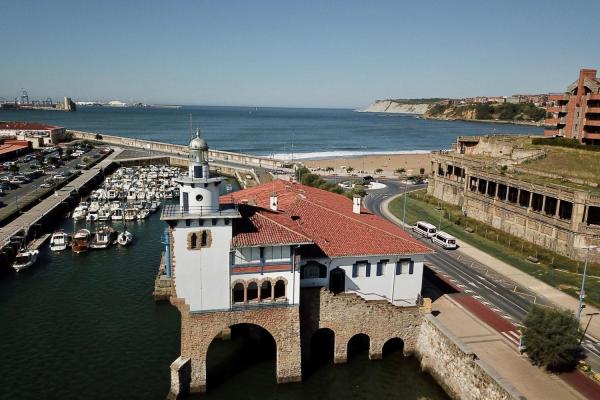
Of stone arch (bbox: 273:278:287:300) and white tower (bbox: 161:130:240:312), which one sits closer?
white tower (bbox: 161:130:240:312)

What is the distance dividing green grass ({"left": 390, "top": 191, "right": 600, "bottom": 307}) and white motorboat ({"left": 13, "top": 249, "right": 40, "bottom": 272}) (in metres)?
49.9

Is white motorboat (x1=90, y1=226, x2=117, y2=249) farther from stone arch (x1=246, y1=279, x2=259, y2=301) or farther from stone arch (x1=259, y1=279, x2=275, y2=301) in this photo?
stone arch (x1=259, y1=279, x2=275, y2=301)

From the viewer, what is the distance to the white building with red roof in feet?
104

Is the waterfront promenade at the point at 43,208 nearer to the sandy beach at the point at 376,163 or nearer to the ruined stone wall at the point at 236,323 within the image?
the ruined stone wall at the point at 236,323

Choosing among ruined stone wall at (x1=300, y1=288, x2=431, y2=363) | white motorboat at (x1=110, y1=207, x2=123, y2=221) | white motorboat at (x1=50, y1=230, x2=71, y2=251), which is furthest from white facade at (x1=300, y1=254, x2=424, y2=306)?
white motorboat at (x1=110, y1=207, x2=123, y2=221)

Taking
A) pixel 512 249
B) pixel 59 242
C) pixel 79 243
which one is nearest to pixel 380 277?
pixel 512 249

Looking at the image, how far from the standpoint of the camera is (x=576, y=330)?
30.9 m

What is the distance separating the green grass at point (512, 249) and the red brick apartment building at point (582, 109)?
27494 millimetres

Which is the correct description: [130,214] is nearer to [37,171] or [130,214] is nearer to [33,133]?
[37,171]

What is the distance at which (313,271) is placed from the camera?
36.8 metres

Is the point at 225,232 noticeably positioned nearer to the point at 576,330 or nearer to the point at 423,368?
the point at 423,368

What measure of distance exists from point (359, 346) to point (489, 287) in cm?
1574

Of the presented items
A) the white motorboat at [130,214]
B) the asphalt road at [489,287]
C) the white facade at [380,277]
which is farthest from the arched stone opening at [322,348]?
the white motorboat at [130,214]

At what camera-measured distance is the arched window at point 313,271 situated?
36.4m
